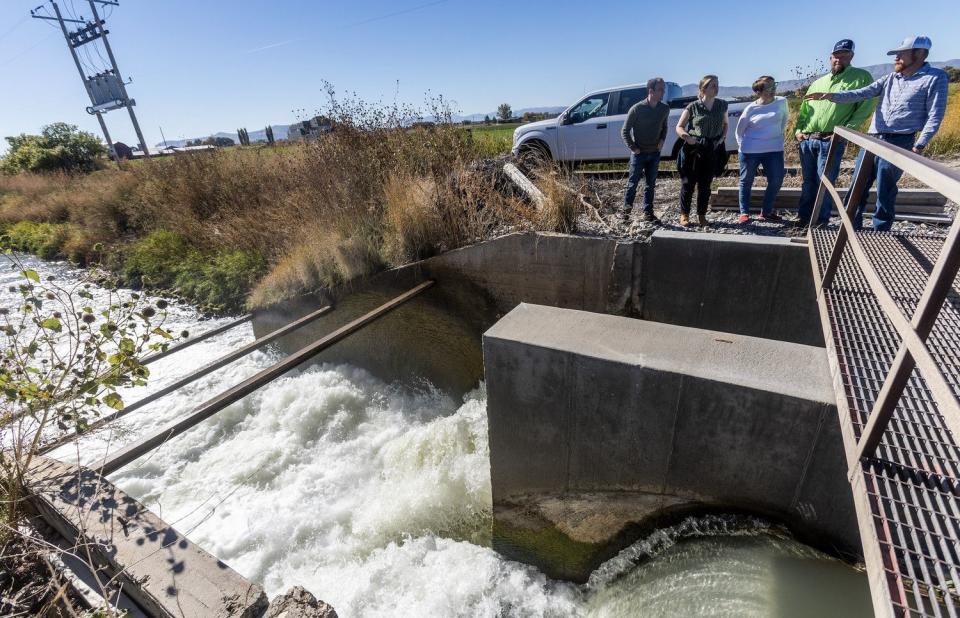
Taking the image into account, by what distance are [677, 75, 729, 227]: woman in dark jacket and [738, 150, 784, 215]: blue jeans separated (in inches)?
13.3

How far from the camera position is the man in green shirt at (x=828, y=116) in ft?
14.0

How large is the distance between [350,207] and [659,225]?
4550 millimetres

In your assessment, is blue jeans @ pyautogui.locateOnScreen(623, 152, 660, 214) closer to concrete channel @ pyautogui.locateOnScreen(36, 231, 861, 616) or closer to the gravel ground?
the gravel ground

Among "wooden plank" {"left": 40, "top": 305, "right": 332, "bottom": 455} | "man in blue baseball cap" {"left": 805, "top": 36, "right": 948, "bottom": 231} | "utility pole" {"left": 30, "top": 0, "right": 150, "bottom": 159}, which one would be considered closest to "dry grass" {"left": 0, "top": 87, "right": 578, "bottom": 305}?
"wooden plank" {"left": 40, "top": 305, "right": 332, "bottom": 455}

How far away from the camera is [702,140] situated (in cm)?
495

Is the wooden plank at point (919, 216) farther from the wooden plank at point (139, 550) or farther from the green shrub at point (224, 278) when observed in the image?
the green shrub at point (224, 278)

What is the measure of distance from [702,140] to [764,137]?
732 millimetres

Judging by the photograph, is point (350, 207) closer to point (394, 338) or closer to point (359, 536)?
point (394, 338)

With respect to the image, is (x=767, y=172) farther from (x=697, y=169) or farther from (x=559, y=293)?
(x=559, y=293)

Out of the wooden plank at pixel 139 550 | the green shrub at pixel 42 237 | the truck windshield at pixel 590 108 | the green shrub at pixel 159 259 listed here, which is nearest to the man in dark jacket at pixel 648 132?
the truck windshield at pixel 590 108

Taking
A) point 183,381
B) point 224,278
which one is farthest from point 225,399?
point 224,278

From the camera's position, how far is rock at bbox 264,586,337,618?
187 cm

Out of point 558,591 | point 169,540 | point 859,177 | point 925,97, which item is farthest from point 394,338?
point 925,97

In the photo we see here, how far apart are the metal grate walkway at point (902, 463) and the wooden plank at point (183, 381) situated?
Result: 152 inches
